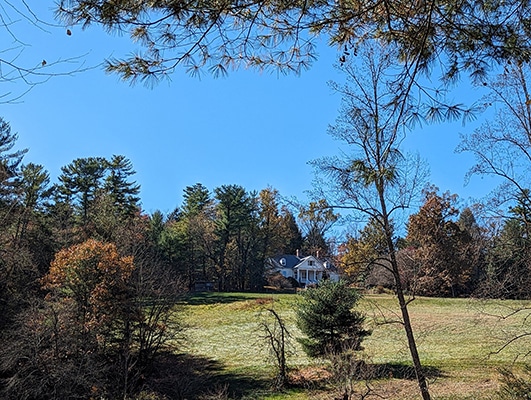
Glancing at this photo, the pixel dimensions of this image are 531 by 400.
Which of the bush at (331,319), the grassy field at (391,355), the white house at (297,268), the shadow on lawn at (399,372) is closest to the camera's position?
the grassy field at (391,355)

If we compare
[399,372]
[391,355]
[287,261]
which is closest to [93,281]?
[399,372]

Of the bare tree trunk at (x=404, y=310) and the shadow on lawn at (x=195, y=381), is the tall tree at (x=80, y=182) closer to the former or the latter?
the shadow on lawn at (x=195, y=381)

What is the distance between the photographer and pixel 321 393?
10.4 metres

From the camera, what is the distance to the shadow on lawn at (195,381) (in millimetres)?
10688

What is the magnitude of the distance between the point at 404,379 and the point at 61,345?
8676mm

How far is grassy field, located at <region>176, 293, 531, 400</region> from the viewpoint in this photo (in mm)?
9531

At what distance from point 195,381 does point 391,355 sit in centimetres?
681

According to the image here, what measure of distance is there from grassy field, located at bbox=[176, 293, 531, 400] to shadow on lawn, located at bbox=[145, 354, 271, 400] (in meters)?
0.05

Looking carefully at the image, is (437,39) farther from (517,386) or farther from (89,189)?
(89,189)

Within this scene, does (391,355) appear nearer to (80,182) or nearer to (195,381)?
(195,381)

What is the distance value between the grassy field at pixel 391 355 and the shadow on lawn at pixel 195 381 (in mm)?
54

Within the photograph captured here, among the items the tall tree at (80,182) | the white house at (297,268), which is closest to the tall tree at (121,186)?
the tall tree at (80,182)

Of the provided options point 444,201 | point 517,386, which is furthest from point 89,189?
point 517,386

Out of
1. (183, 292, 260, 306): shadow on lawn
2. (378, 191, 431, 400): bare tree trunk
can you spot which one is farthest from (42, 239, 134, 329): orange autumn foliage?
(183, 292, 260, 306): shadow on lawn
